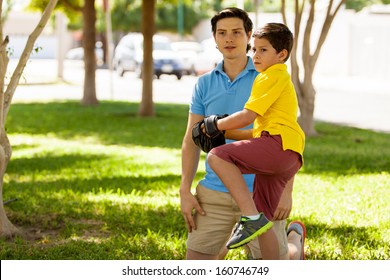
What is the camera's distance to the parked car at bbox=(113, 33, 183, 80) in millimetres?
36719

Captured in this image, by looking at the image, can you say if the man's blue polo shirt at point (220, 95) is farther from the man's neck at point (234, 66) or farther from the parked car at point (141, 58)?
the parked car at point (141, 58)

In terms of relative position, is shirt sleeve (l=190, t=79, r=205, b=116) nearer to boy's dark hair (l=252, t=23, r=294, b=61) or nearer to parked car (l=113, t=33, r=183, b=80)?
boy's dark hair (l=252, t=23, r=294, b=61)

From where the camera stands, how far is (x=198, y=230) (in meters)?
4.49

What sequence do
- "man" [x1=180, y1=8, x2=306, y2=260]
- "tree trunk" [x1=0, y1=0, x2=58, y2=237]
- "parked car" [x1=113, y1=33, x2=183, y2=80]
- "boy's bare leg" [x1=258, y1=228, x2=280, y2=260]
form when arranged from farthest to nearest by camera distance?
"parked car" [x1=113, y1=33, x2=183, y2=80] < "tree trunk" [x1=0, y1=0, x2=58, y2=237] < "man" [x1=180, y1=8, x2=306, y2=260] < "boy's bare leg" [x1=258, y1=228, x2=280, y2=260]

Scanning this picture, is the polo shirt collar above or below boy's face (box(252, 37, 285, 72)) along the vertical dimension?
below

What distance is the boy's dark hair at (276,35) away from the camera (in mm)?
4035

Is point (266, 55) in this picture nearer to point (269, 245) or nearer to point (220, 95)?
point (220, 95)

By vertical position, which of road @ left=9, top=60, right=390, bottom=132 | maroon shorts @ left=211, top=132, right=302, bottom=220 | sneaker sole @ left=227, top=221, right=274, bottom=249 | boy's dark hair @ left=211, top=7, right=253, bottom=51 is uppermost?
boy's dark hair @ left=211, top=7, right=253, bottom=51

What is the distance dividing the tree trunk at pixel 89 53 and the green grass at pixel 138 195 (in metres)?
6.34

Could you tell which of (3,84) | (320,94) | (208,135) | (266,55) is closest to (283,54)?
(266,55)

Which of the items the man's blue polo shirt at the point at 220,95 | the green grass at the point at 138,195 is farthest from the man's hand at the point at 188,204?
the green grass at the point at 138,195

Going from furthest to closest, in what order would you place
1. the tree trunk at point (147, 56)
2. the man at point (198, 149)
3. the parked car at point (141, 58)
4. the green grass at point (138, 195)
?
the parked car at point (141, 58) → the tree trunk at point (147, 56) → the green grass at point (138, 195) → the man at point (198, 149)

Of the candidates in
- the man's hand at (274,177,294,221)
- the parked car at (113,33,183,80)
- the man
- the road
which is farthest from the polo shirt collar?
the parked car at (113,33,183,80)

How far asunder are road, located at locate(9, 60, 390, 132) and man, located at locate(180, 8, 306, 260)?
11.0m
